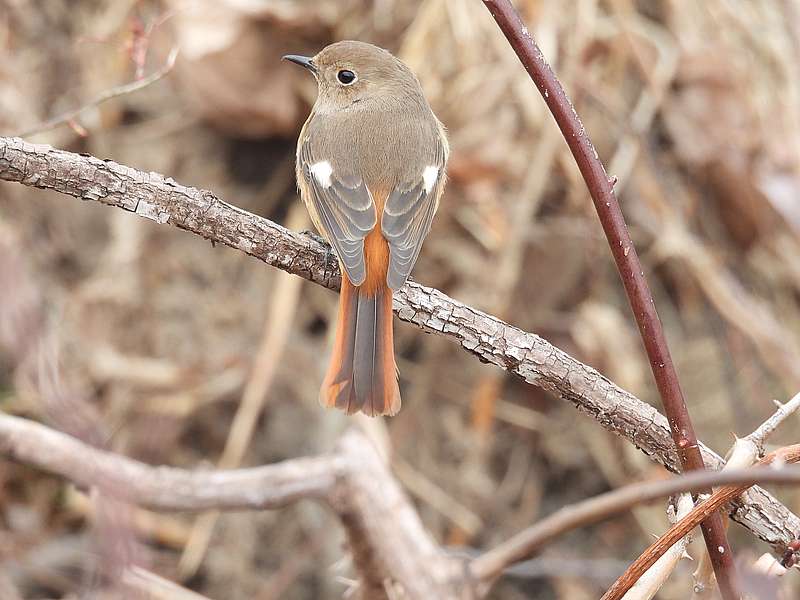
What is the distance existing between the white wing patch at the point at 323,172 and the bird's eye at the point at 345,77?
42 cm

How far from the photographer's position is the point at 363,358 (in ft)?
8.75

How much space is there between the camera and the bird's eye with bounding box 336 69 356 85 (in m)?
3.52

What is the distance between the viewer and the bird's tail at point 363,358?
2594mm

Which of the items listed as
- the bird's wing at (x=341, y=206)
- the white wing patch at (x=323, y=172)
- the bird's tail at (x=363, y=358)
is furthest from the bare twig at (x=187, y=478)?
the white wing patch at (x=323, y=172)

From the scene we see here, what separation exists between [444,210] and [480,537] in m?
1.36

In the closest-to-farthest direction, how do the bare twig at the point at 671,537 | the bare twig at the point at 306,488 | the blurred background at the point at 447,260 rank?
the bare twig at the point at 671,537, the bare twig at the point at 306,488, the blurred background at the point at 447,260

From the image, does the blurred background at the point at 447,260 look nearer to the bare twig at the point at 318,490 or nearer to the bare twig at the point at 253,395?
the bare twig at the point at 253,395

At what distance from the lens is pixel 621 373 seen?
14.4ft

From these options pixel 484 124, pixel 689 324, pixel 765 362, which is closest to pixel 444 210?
pixel 484 124

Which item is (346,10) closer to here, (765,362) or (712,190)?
(712,190)

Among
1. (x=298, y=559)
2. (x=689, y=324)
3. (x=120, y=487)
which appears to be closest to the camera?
(x=120, y=487)

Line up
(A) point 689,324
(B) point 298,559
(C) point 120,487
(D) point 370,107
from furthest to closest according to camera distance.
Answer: (A) point 689,324
(B) point 298,559
(D) point 370,107
(C) point 120,487

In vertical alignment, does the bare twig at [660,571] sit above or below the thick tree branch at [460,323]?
below

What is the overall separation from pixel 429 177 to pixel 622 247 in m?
1.46
